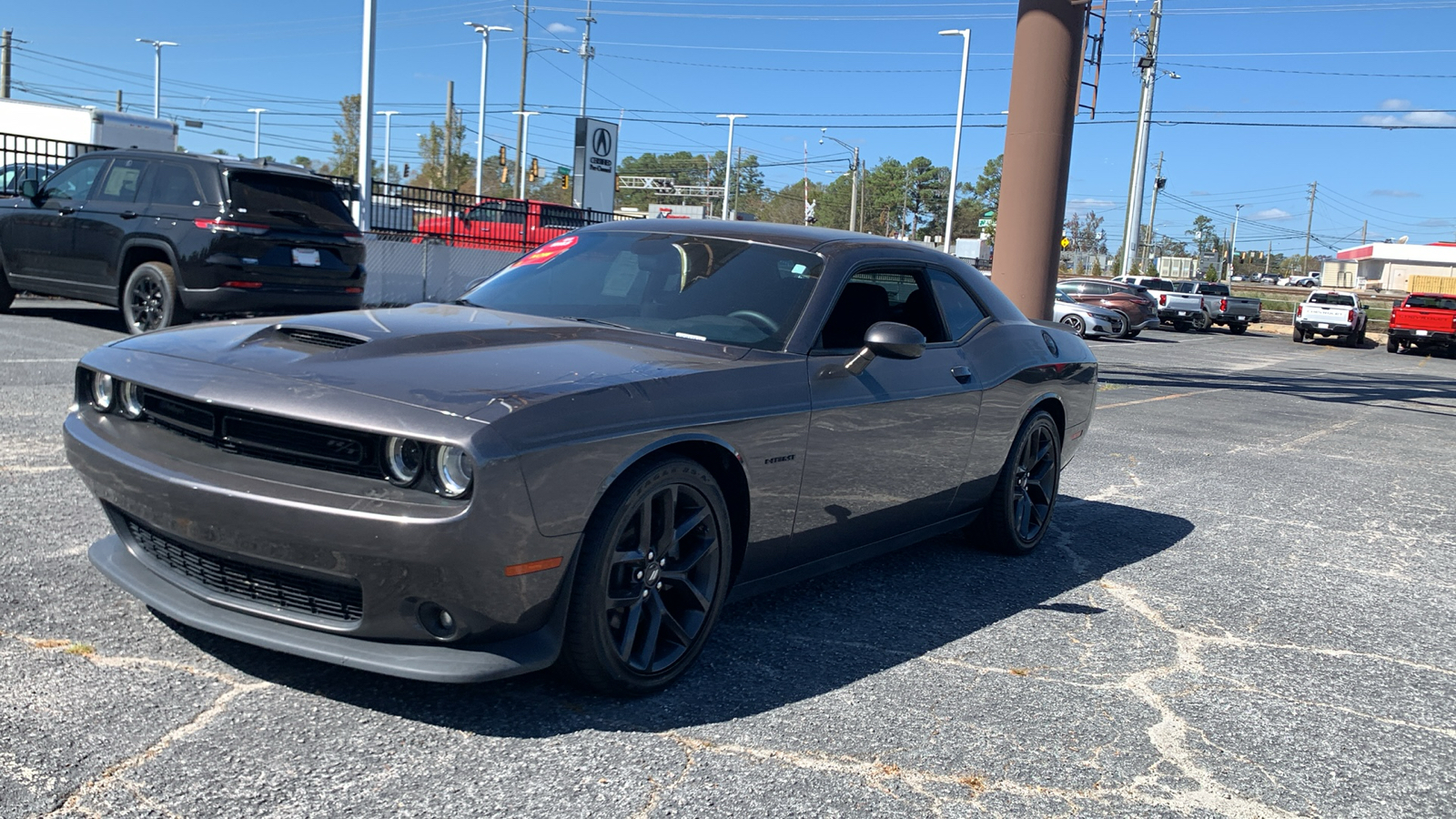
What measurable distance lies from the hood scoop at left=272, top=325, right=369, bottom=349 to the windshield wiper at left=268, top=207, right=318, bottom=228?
7699 millimetres

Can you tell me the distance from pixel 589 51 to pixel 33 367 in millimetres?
50584

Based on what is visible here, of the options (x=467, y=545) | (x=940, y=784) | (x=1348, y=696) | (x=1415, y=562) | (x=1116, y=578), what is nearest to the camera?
(x=467, y=545)

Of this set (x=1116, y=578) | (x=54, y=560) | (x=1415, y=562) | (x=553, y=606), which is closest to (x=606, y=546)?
(x=553, y=606)

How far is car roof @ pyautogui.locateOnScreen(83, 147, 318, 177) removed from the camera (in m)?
10.5

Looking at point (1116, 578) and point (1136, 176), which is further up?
point (1136, 176)

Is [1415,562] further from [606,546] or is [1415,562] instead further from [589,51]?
[589,51]

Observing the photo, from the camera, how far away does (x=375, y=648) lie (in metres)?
2.94

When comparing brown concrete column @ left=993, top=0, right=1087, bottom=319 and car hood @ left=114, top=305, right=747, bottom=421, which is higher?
brown concrete column @ left=993, top=0, right=1087, bottom=319

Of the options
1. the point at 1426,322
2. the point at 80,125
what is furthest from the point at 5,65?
the point at 1426,322

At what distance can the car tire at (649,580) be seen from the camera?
3.15 metres

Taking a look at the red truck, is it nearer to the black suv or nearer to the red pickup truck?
the black suv

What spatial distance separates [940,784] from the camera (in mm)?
3000

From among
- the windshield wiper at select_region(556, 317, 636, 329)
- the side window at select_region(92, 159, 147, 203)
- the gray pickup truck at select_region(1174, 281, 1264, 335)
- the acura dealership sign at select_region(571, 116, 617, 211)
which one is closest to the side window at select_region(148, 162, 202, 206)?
the side window at select_region(92, 159, 147, 203)

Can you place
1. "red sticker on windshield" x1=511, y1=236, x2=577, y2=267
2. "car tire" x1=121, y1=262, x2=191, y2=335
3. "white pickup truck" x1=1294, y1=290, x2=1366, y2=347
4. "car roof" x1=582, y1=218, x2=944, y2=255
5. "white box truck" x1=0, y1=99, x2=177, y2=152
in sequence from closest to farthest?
"car roof" x1=582, y1=218, x2=944, y2=255 < "red sticker on windshield" x1=511, y1=236, x2=577, y2=267 < "car tire" x1=121, y1=262, x2=191, y2=335 < "white box truck" x1=0, y1=99, x2=177, y2=152 < "white pickup truck" x1=1294, y1=290, x2=1366, y2=347
